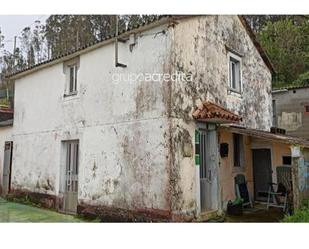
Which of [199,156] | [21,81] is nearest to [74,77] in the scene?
[21,81]

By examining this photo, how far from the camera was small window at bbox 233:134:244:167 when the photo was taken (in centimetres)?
1091

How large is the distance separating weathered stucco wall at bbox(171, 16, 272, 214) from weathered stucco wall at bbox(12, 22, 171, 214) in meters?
0.36

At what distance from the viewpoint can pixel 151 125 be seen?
7887 mm

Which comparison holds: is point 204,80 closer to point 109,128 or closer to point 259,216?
point 109,128

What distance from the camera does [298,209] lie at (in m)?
7.95

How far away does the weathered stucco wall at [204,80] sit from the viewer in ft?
25.4

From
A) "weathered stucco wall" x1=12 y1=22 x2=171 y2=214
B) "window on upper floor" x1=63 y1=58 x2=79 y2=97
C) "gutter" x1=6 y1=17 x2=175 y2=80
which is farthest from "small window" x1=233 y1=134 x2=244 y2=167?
"window on upper floor" x1=63 y1=58 x2=79 y2=97

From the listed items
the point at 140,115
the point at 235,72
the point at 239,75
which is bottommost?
the point at 140,115

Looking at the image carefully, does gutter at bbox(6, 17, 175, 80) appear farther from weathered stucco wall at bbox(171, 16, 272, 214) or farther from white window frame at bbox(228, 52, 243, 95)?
white window frame at bbox(228, 52, 243, 95)

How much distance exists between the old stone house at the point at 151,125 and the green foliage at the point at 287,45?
758mm

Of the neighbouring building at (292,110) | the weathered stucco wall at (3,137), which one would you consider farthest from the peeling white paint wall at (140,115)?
the weathered stucco wall at (3,137)

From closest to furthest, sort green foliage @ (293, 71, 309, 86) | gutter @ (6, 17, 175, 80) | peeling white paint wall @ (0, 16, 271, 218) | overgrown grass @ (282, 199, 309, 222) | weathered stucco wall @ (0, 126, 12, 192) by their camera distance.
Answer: overgrown grass @ (282, 199, 309, 222)
peeling white paint wall @ (0, 16, 271, 218)
gutter @ (6, 17, 175, 80)
green foliage @ (293, 71, 309, 86)
weathered stucco wall @ (0, 126, 12, 192)

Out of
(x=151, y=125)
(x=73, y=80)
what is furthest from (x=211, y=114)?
(x=73, y=80)

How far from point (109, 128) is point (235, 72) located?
4989 mm
